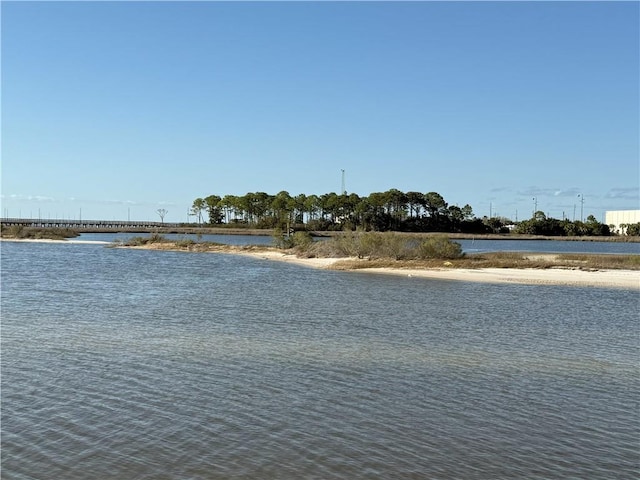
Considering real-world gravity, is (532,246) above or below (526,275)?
above

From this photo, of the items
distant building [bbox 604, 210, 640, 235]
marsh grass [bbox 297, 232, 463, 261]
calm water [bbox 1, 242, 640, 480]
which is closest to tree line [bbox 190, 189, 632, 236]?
distant building [bbox 604, 210, 640, 235]

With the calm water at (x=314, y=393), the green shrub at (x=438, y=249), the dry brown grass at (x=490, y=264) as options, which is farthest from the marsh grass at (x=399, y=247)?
the calm water at (x=314, y=393)

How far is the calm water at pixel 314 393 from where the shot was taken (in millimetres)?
9469

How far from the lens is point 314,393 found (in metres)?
13.2

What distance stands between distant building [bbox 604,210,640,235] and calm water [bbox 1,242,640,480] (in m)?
165

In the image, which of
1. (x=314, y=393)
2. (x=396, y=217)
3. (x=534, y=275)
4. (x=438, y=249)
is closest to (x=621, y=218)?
(x=396, y=217)

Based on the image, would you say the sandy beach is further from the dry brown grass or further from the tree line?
the tree line

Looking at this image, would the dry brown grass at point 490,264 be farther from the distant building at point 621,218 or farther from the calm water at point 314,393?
the distant building at point 621,218

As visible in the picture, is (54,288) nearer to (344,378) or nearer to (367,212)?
(344,378)

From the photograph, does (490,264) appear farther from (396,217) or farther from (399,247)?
(396,217)

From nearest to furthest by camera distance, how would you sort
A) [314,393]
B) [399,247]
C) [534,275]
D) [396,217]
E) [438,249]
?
[314,393] → [534,275] → [399,247] → [438,249] → [396,217]

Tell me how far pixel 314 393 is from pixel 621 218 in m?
191

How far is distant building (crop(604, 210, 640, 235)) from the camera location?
175 metres

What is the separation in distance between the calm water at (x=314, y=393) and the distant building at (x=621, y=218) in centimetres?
16510
